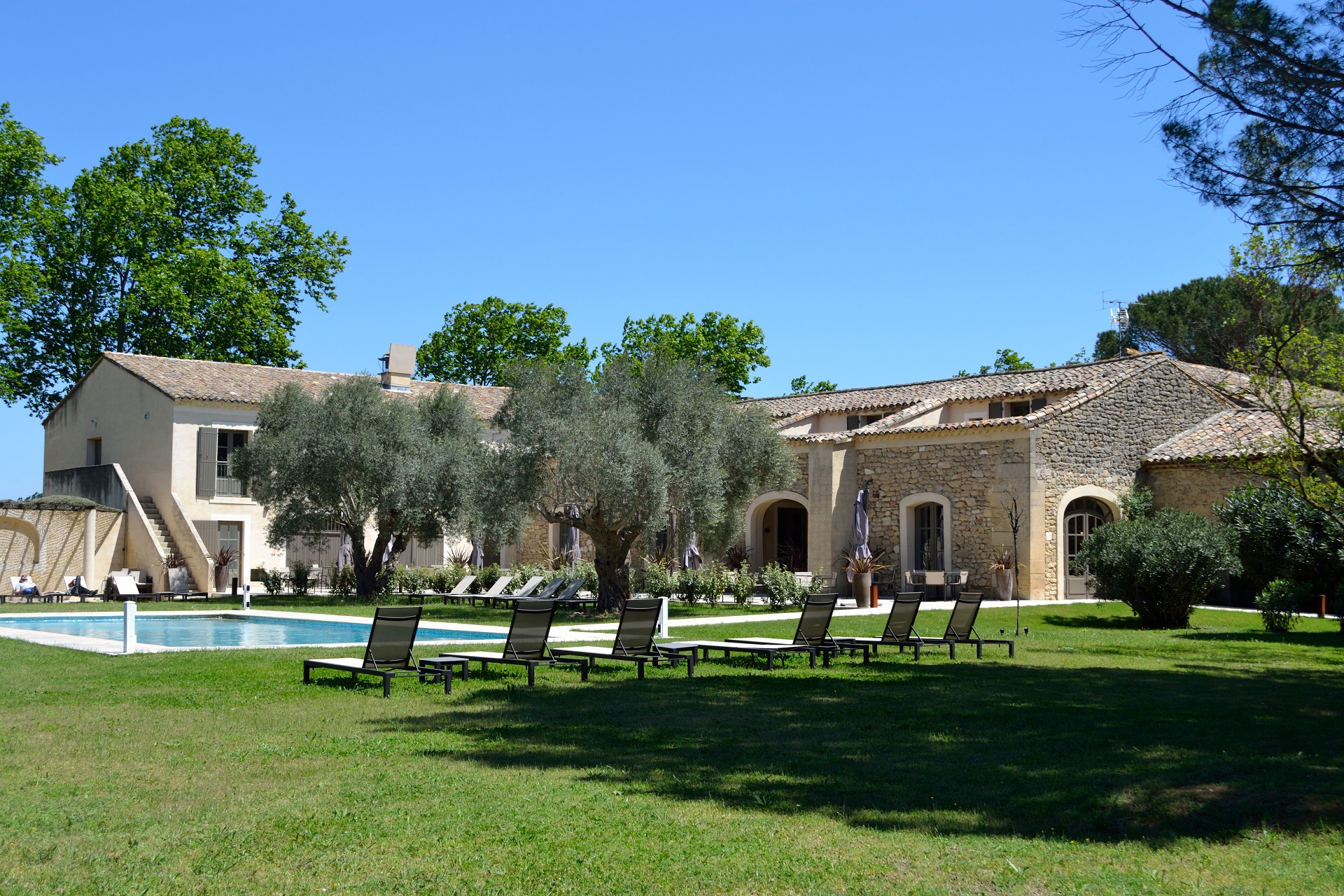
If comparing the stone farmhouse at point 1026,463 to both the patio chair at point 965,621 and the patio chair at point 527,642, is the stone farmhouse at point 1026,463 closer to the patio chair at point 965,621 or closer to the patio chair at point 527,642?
the patio chair at point 965,621

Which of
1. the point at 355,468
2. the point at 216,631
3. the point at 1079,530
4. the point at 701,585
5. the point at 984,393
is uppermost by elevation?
the point at 984,393

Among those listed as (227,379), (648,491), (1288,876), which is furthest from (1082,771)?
(227,379)

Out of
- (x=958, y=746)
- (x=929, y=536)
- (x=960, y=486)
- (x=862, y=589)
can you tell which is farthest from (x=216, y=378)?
(x=958, y=746)

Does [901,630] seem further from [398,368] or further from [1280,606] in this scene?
[398,368]

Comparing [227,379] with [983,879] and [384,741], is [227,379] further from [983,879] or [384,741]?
[983,879]

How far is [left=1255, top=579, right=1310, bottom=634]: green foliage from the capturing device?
17.7 m

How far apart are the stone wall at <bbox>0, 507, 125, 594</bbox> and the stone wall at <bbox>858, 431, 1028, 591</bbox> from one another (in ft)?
55.4

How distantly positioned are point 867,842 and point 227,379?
89.2ft

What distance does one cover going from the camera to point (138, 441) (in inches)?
1121

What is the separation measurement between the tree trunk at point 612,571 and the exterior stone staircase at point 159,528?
38.0 feet

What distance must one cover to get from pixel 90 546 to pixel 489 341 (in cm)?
2037

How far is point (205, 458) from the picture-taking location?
90.6 ft

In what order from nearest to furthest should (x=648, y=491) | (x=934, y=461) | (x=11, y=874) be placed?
(x=11, y=874) < (x=648, y=491) < (x=934, y=461)

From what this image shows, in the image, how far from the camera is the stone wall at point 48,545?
1014 inches
